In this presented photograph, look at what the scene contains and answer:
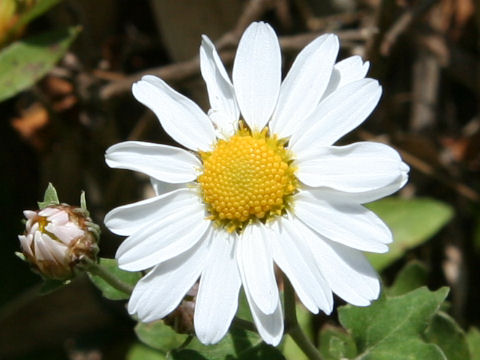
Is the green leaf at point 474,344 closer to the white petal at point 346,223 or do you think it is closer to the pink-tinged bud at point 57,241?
the white petal at point 346,223

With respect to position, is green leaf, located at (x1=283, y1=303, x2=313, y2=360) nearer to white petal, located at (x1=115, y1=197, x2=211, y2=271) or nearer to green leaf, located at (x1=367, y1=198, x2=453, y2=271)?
green leaf, located at (x1=367, y1=198, x2=453, y2=271)

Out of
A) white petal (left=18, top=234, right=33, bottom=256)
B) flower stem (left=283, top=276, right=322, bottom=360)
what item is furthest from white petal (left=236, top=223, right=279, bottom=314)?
white petal (left=18, top=234, right=33, bottom=256)

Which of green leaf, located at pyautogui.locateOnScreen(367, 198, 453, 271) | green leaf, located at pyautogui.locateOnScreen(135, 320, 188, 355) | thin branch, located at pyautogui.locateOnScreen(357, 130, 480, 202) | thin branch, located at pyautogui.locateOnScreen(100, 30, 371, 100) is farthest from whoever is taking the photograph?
thin branch, located at pyautogui.locateOnScreen(357, 130, 480, 202)

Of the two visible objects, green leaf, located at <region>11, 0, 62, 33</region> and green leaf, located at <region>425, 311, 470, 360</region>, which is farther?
green leaf, located at <region>11, 0, 62, 33</region>

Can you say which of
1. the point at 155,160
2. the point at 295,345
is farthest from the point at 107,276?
the point at 295,345

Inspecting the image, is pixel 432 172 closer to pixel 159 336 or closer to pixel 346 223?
pixel 159 336

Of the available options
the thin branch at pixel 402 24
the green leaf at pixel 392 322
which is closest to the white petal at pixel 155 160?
the green leaf at pixel 392 322
